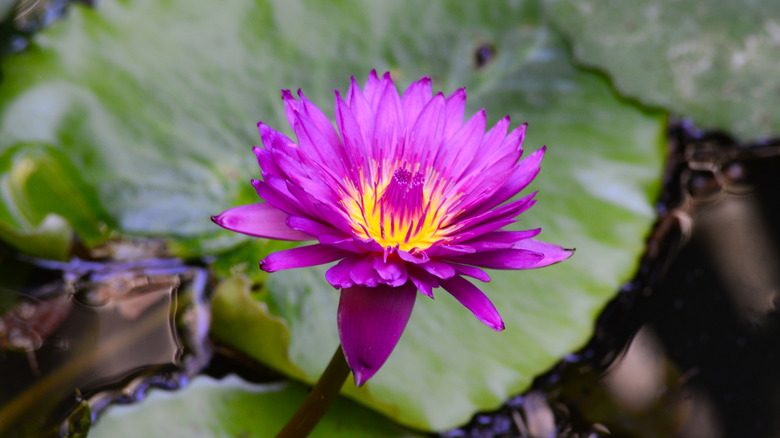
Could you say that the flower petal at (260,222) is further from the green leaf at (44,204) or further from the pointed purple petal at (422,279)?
the green leaf at (44,204)

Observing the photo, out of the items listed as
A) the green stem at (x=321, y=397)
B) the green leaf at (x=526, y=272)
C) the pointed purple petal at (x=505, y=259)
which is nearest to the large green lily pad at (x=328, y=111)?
the green leaf at (x=526, y=272)

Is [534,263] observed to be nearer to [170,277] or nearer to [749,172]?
[170,277]

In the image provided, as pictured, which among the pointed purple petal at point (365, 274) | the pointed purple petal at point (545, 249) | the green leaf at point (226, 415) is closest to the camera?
the pointed purple petal at point (365, 274)

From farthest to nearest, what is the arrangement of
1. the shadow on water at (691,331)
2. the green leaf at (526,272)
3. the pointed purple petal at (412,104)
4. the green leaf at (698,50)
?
1. the green leaf at (698,50)
2. the shadow on water at (691,331)
3. the green leaf at (526,272)
4. the pointed purple petal at (412,104)

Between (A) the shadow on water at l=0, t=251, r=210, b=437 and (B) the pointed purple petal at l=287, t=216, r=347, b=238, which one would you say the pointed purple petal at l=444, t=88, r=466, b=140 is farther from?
(A) the shadow on water at l=0, t=251, r=210, b=437

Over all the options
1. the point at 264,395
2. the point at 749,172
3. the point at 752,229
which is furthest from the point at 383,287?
the point at 749,172

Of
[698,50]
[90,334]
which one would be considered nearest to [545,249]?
[90,334]

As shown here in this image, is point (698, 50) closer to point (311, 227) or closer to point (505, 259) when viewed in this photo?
point (505, 259)
